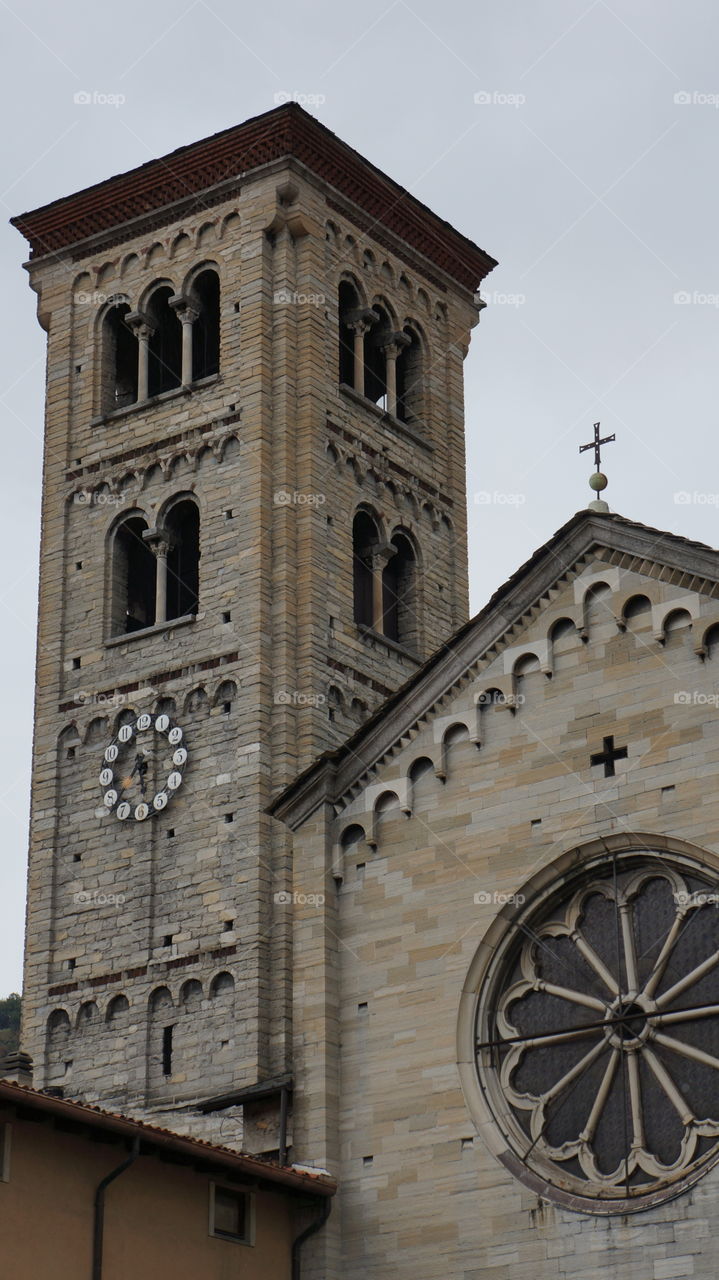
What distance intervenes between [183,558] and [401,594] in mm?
4162

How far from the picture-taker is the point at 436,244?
44688 millimetres

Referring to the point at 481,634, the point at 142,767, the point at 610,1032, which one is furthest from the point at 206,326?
the point at 610,1032

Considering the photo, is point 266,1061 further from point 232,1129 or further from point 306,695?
point 306,695

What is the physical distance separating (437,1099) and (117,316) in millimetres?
19701

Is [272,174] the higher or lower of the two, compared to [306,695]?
higher

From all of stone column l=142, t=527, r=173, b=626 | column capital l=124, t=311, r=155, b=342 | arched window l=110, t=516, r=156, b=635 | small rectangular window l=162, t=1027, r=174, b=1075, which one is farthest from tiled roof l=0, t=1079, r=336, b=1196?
column capital l=124, t=311, r=155, b=342

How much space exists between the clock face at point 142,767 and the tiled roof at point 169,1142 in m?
10.1

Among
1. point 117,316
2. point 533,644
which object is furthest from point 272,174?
point 533,644

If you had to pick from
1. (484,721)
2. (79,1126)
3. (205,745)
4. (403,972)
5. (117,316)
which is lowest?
(79,1126)

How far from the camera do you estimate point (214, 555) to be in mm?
38688

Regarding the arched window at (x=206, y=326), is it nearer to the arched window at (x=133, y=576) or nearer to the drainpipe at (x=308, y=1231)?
the arched window at (x=133, y=576)

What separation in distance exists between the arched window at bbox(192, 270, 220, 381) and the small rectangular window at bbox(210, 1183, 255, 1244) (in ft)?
59.2

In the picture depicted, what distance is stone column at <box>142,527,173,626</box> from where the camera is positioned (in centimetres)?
3931

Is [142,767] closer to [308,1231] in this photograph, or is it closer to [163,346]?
[163,346]
